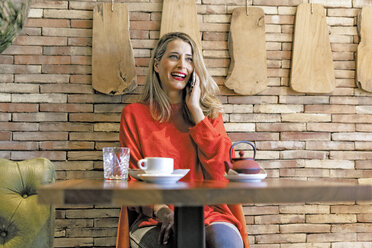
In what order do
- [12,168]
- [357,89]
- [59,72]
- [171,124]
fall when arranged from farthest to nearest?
[357,89] → [59,72] → [171,124] → [12,168]

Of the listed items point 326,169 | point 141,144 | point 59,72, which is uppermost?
point 59,72

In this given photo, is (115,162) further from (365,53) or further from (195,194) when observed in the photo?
(365,53)

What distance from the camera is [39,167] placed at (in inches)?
70.6

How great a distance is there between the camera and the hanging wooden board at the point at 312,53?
7.29ft

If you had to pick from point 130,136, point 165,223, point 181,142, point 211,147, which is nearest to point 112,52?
point 130,136

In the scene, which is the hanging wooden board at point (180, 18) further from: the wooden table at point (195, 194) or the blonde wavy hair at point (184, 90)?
the wooden table at point (195, 194)

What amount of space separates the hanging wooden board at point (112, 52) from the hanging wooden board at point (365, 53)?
4.17 feet

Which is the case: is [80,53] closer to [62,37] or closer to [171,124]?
[62,37]

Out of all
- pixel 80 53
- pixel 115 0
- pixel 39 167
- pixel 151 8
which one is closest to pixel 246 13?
pixel 151 8

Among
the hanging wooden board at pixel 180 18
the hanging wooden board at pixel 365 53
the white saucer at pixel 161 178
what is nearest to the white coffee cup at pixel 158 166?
the white saucer at pixel 161 178

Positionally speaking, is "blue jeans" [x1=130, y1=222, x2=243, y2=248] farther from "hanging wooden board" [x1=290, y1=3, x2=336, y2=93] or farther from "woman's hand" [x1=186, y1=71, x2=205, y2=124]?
"hanging wooden board" [x1=290, y1=3, x2=336, y2=93]

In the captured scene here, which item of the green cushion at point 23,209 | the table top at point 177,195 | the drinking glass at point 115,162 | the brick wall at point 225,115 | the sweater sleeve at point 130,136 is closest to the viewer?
the table top at point 177,195

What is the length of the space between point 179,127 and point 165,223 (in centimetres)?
60

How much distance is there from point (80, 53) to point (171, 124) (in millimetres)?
668
